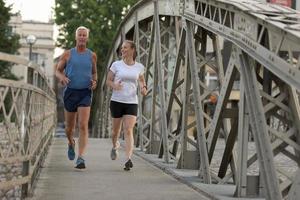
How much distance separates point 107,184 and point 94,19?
151 ft

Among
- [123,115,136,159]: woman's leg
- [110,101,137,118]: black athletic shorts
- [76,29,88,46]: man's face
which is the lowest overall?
[123,115,136,159]: woman's leg

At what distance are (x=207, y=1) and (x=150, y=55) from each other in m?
5.97

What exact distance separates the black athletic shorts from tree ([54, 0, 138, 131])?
137ft

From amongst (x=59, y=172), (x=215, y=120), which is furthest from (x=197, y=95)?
(x=59, y=172)

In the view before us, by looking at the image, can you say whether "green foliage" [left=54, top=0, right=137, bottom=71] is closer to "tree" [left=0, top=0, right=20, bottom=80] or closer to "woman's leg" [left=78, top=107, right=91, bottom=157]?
"tree" [left=0, top=0, right=20, bottom=80]

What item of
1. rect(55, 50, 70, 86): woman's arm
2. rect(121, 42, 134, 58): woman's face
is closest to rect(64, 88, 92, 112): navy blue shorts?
rect(55, 50, 70, 86): woman's arm

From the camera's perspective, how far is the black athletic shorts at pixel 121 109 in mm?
9438

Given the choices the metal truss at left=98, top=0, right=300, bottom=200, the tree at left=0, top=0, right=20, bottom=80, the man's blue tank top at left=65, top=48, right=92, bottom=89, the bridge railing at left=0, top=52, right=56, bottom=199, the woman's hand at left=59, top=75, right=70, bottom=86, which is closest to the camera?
the metal truss at left=98, top=0, right=300, bottom=200

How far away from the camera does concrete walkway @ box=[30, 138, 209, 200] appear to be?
6707 millimetres

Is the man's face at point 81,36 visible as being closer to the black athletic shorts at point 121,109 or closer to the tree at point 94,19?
the black athletic shorts at point 121,109

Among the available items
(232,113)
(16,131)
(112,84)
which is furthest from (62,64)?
(16,131)

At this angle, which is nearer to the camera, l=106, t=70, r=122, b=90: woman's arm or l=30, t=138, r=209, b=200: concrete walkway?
l=30, t=138, r=209, b=200: concrete walkway

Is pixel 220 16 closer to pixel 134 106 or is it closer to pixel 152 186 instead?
pixel 152 186

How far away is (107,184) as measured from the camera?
296 inches
